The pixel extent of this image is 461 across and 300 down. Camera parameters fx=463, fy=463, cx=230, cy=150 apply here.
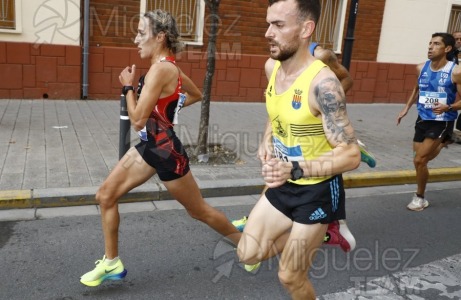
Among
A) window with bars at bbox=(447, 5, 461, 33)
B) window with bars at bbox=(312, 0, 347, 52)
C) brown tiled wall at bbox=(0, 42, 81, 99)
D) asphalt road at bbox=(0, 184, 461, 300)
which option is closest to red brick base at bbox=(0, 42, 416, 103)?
brown tiled wall at bbox=(0, 42, 81, 99)

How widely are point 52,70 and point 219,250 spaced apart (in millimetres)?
7181

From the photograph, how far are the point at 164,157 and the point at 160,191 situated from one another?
202 centimetres

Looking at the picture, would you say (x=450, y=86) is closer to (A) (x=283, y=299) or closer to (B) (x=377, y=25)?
(A) (x=283, y=299)

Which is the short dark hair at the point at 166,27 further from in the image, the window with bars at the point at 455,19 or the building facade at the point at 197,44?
the window with bars at the point at 455,19

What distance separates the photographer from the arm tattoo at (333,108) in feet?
7.91

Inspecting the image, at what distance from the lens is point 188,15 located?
35.0 ft

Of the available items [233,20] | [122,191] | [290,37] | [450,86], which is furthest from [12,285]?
[233,20]

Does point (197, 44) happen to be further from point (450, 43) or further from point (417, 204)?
point (417, 204)

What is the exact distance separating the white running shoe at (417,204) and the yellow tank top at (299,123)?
10.9 ft

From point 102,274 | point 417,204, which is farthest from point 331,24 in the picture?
point 102,274

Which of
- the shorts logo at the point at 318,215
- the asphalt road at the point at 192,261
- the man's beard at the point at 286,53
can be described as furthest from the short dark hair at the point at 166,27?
the asphalt road at the point at 192,261

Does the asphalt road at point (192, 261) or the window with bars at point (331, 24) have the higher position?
the window with bars at point (331, 24)

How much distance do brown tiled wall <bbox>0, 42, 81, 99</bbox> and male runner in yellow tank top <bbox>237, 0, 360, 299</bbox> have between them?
8.00m

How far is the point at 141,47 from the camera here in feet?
10.9
